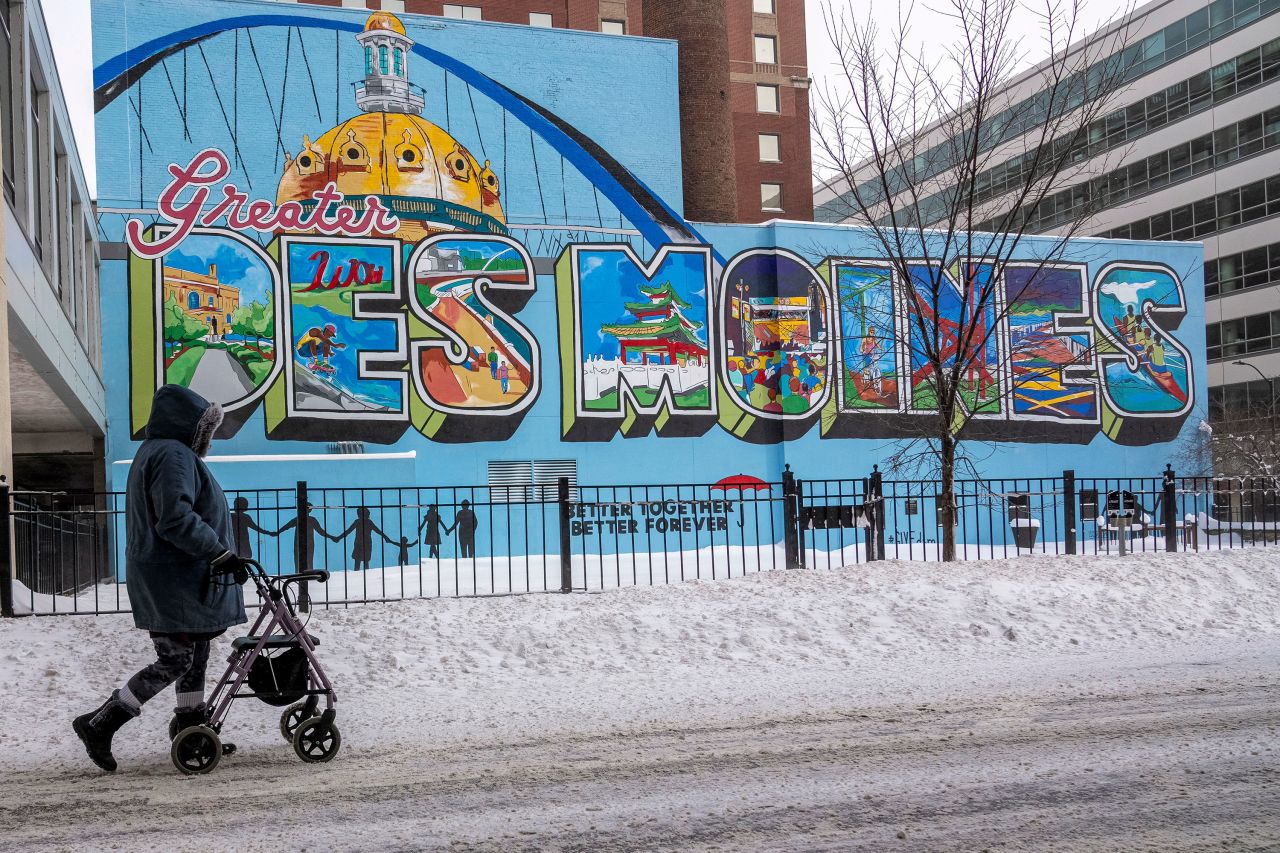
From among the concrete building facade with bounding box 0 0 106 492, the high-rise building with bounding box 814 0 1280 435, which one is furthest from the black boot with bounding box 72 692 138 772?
the high-rise building with bounding box 814 0 1280 435

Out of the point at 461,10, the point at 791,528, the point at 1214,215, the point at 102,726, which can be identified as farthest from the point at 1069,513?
the point at 1214,215

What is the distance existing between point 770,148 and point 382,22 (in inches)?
1084

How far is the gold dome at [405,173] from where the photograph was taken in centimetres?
2156

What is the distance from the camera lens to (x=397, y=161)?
22078 mm

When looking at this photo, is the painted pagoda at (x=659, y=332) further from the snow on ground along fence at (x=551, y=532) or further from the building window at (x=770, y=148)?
the building window at (x=770, y=148)

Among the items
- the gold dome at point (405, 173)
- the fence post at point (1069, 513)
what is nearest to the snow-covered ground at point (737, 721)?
the fence post at point (1069, 513)

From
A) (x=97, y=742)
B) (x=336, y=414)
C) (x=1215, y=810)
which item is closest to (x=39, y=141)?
(x=336, y=414)

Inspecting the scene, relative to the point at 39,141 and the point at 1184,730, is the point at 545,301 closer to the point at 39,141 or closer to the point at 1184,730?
the point at 39,141

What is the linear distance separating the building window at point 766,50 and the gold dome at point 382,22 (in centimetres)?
2851

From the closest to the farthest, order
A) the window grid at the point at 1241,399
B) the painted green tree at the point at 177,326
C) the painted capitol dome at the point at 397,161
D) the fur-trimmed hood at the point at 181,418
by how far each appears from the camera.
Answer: the fur-trimmed hood at the point at 181,418 < the painted green tree at the point at 177,326 < the painted capitol dome at the point at 397,161 < the window grid at the point at 1241,399

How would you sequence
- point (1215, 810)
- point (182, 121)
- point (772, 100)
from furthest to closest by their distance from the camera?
point (772, 100) → point (182, 121) → point (1215, 810)

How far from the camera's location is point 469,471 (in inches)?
870

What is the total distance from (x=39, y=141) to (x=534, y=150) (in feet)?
34.3

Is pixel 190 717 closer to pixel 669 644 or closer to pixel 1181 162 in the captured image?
pixel 669 644
